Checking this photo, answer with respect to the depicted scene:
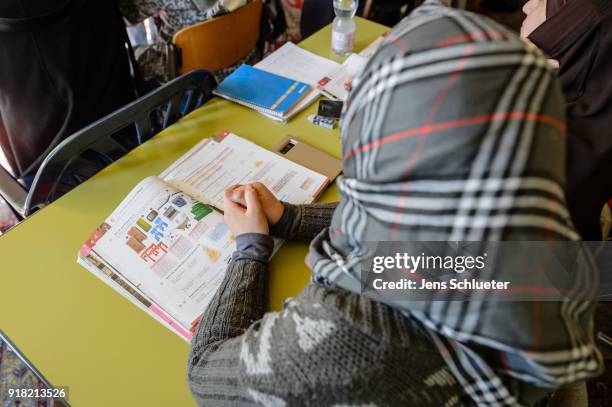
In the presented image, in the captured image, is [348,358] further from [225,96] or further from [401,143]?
[225,96]

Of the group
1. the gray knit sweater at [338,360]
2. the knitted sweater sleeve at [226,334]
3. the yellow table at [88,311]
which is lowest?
the yellow table at [88,311]

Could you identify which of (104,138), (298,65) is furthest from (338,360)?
(298,65)

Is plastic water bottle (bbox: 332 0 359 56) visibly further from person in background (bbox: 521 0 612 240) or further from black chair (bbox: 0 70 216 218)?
person in background (bbox: 521 0 612 240)

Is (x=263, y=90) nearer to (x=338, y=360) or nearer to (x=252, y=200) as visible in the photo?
(x=252, y=200)

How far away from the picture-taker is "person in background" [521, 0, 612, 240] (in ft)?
2.89

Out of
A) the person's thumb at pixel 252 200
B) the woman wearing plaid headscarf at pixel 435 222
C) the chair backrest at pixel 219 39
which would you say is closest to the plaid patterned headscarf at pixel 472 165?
the woman wearing plaid headscarf at pixel 435 222

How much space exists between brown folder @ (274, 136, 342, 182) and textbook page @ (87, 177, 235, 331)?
249 millimetres

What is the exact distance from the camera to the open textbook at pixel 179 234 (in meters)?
A: 0.75

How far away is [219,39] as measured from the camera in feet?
4.37

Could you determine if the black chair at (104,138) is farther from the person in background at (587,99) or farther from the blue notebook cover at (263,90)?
the person in background at (587,99)

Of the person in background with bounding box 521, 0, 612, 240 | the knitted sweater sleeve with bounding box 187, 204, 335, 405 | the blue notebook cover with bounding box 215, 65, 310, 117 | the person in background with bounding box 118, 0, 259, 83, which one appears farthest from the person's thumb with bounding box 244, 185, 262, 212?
the person in background with bounding box 118, 0, 259, 83

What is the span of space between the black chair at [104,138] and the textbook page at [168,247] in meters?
0.15

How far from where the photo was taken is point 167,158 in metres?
0.98

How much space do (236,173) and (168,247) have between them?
0.24 m
